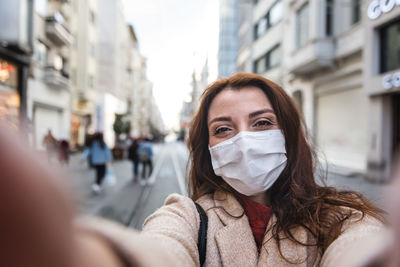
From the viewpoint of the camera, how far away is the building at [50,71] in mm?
14258

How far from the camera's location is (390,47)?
8281mm

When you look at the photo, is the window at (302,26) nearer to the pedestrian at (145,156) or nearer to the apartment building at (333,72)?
the apartment building at (333,72)

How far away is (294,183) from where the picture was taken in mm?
1384

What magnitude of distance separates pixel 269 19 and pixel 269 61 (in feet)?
8.40

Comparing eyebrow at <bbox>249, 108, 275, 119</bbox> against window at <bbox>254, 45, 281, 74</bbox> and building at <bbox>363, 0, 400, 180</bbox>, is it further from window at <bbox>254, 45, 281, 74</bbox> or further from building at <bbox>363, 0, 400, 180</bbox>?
window at <bbox>254, 45, 281, 74</bbox>

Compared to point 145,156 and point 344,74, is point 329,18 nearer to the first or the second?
point 344,74

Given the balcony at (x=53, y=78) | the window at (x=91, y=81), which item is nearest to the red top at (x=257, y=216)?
the balcony at (x=53, y=78)

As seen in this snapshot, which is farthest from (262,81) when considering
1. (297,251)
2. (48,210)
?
(48,210)

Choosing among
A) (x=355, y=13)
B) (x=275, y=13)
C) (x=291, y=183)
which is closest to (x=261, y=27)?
(x=275, y=13)

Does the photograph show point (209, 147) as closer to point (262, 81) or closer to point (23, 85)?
point (262, 81)

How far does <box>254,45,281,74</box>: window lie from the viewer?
15984 mm

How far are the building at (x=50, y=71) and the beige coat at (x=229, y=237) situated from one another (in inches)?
563

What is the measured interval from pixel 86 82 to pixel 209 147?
22976 mm

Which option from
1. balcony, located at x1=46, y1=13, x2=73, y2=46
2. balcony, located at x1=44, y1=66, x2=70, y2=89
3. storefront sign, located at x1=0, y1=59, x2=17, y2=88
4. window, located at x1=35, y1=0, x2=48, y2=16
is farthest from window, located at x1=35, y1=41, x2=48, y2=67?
storefront sign, located at x1=0, y1=59, x2=17, y2=88
